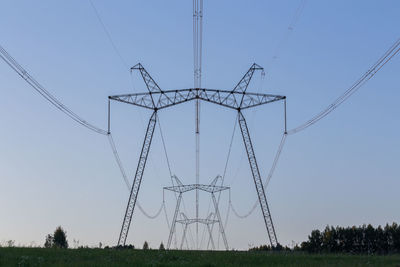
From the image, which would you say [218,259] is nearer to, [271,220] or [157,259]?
[157,259]

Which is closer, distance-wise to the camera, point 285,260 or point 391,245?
point 285,260

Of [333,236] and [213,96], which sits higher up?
[333,236]

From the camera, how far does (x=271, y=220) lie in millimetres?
65125

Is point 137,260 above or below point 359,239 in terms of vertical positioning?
below

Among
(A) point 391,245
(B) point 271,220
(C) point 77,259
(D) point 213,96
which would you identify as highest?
(A) point 391,245

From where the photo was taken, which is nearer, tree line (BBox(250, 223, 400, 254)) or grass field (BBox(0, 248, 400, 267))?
grass field (BBox(0, 248, 400, 267))

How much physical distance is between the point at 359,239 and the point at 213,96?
339ft

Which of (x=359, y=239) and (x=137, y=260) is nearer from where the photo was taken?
(x=137, y=260)

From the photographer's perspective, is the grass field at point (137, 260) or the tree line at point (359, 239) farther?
the tree line at point (359, 239)

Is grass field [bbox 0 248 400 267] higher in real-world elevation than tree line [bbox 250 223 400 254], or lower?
lower

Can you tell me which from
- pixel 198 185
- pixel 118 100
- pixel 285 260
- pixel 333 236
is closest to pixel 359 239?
pixel 333 236

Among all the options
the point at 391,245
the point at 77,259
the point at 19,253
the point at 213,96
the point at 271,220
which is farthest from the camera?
the point at 391,245

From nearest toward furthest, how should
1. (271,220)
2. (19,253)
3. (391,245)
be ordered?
(19,253) < (271,220) < (391,245)

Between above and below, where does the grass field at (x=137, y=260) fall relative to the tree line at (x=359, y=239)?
below
